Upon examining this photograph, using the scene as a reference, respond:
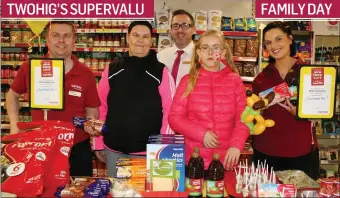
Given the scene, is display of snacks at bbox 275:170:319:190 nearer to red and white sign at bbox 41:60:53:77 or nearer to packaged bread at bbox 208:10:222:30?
red and white sign at bbox 41:60:53:77

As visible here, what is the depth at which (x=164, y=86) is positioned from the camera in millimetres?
3047

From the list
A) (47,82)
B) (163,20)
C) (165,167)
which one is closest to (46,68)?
(47,82)

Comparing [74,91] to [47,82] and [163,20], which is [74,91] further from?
[163,20]

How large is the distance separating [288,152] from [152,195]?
137 cm

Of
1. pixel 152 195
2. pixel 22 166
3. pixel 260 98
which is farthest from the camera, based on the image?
pixel 260 98

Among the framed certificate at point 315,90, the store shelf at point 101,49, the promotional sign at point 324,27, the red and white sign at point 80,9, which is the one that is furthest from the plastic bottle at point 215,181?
the promotional sign at point 324,27

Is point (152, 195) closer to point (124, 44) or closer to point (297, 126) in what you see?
point (297, 126)

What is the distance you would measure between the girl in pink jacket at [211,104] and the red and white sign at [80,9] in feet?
2.12

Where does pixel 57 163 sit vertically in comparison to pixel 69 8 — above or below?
below

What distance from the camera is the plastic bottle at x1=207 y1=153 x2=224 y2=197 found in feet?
7.00

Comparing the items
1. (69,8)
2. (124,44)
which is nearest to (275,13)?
(69,8)

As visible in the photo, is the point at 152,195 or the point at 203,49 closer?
the point at 152,195

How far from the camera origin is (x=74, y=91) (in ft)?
10.0

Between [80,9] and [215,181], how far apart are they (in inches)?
67.8
